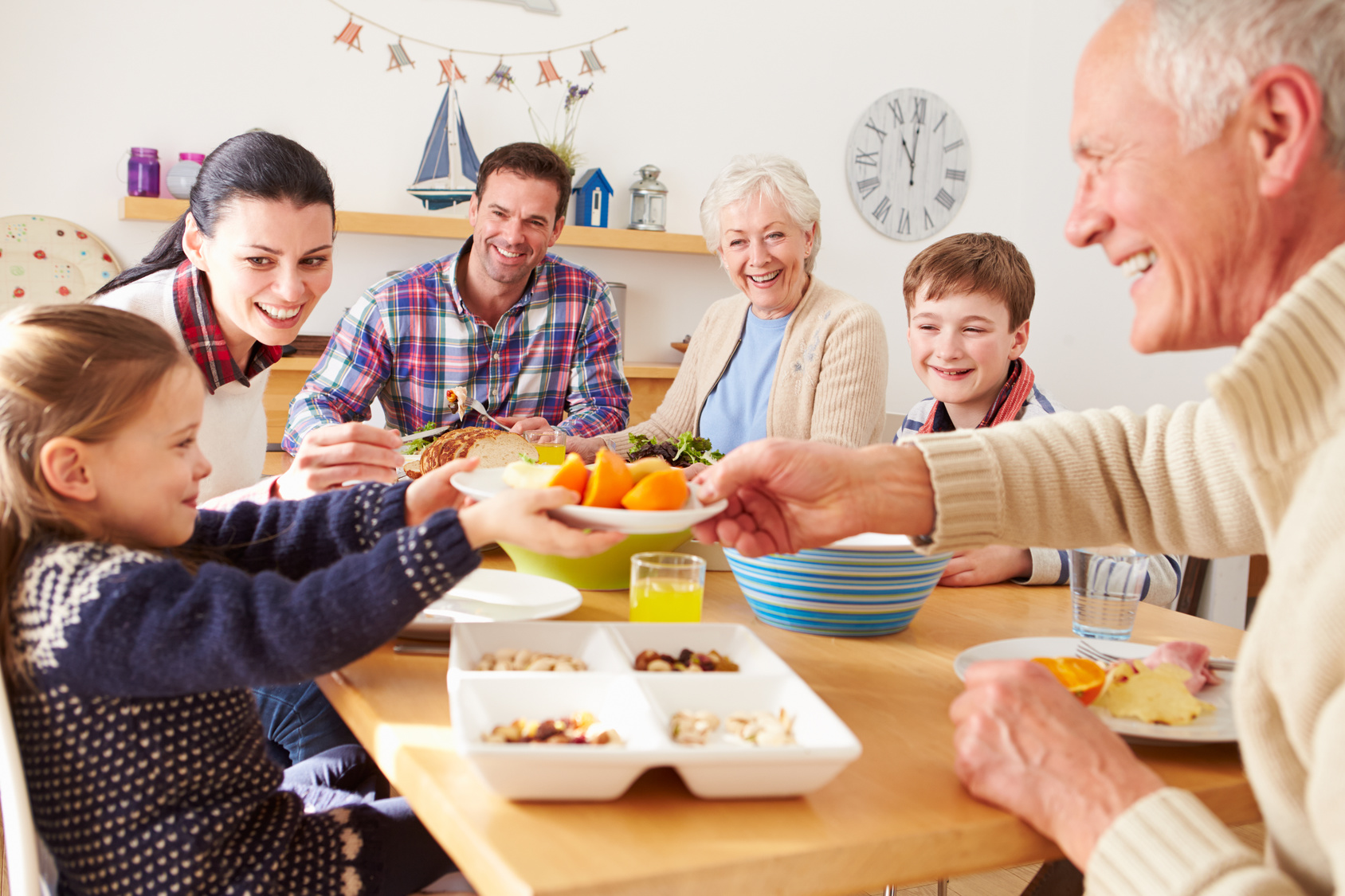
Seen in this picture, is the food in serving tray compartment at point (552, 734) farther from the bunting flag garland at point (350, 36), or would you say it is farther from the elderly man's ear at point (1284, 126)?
the bunting flag garland at point (350, 36)

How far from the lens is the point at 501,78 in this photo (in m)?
4.25

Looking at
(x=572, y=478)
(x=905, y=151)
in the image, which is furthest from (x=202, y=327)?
(x=905, y=151)

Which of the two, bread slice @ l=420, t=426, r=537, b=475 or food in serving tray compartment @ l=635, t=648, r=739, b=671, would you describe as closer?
food in serving tray compartment @ l=635, t=648, r=739, b=671

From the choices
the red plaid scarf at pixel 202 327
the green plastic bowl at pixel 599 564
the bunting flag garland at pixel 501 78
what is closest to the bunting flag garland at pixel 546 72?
the bunting flag garland at pixel 501 78

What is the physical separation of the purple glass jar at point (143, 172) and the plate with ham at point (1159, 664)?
351 centimetres

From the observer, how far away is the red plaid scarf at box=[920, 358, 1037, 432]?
2115mm

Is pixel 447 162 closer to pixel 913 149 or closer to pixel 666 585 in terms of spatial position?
pixel 913 149

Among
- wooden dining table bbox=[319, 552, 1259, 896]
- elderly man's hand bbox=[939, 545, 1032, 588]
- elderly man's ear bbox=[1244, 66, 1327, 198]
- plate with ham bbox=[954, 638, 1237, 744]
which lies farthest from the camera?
elderly man's hand bbox=[939, 545, 1032, 588]

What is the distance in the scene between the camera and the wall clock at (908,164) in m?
5.00

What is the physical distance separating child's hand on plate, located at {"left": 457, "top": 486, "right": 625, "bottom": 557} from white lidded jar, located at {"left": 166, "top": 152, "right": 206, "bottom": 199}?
10.3ft

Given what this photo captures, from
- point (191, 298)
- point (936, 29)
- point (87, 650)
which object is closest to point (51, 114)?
point (191, 298)

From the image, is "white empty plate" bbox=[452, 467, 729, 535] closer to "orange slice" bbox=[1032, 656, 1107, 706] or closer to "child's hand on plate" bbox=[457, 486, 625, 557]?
"child's hand on plate" bbox=[457, 486, 625, 557]

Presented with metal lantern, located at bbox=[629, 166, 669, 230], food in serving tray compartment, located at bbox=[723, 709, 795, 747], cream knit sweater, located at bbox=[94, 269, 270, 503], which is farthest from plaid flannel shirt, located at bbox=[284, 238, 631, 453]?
food in serving tray compartment, located at bbox=[723, 709, 795, 747]

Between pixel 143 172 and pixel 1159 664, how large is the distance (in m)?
3.68
